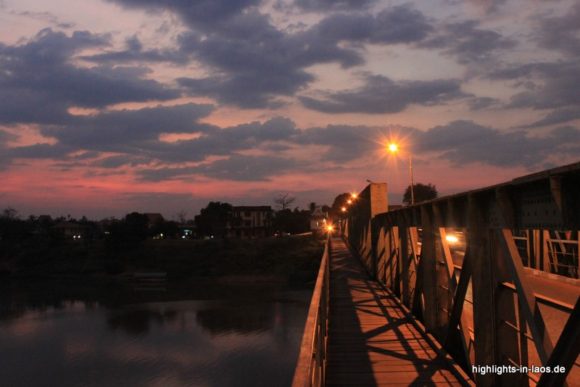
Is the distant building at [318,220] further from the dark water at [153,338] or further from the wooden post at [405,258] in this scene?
the wooden post at [405,258]

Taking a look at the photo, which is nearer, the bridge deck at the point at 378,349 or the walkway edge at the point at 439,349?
the walkway edge at the point at 439,349

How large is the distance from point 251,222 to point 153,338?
83939mm

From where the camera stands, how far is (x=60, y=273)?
89.5 meters

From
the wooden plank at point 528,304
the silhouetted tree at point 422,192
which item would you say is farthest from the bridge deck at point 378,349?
the silhouetted tree at point 422,192

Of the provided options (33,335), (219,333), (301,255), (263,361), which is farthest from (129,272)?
(263,361)

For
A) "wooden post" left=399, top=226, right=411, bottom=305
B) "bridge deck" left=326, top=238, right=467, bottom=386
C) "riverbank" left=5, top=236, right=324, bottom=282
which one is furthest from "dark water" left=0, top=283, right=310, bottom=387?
"wooden post" left=399, top=226, right=411, bottom=305

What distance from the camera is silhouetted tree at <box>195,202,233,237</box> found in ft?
364

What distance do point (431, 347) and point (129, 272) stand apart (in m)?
81.2

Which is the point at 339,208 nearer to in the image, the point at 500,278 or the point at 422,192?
the point at 422,192

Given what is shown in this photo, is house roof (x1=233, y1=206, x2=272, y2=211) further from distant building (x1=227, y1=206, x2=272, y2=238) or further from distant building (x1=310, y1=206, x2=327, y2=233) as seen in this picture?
distant building (x1=310, y1=206, x2=327, y2=233)

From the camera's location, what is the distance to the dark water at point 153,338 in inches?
1249

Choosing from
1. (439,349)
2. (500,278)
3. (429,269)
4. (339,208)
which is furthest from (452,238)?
(339,208)

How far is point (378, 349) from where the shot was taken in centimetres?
913

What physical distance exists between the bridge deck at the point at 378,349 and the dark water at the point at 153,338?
18.1 m
